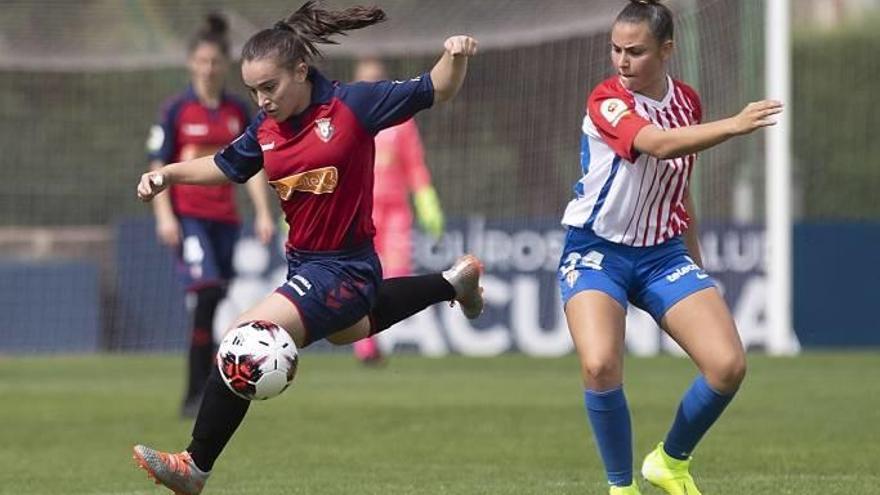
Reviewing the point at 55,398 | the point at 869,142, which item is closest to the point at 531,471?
the point at 55,398

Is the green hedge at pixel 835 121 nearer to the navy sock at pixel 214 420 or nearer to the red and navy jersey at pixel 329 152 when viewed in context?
the red and navy jersey at pixel 329 152

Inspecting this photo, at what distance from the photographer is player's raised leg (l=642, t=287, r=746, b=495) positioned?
289 inches

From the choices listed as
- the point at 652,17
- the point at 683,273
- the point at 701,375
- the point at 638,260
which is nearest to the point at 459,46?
the point at 652,17

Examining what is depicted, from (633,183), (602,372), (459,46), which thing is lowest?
(602,372)

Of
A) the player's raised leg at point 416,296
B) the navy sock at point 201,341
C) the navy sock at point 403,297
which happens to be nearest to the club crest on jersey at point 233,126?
the navy sock at point 201,341

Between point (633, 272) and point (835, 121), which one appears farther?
point (835, 121)

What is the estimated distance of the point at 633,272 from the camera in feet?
25.0

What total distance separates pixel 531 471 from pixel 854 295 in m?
10.9

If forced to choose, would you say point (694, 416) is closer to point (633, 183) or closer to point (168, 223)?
point (633, 183)

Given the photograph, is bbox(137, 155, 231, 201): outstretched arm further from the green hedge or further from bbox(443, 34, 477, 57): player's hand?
the green hedge

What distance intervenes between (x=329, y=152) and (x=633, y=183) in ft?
3.98

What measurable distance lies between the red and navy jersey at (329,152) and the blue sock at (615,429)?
1.23 m

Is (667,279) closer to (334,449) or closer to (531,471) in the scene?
(531,471)

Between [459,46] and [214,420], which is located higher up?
[459,46]
